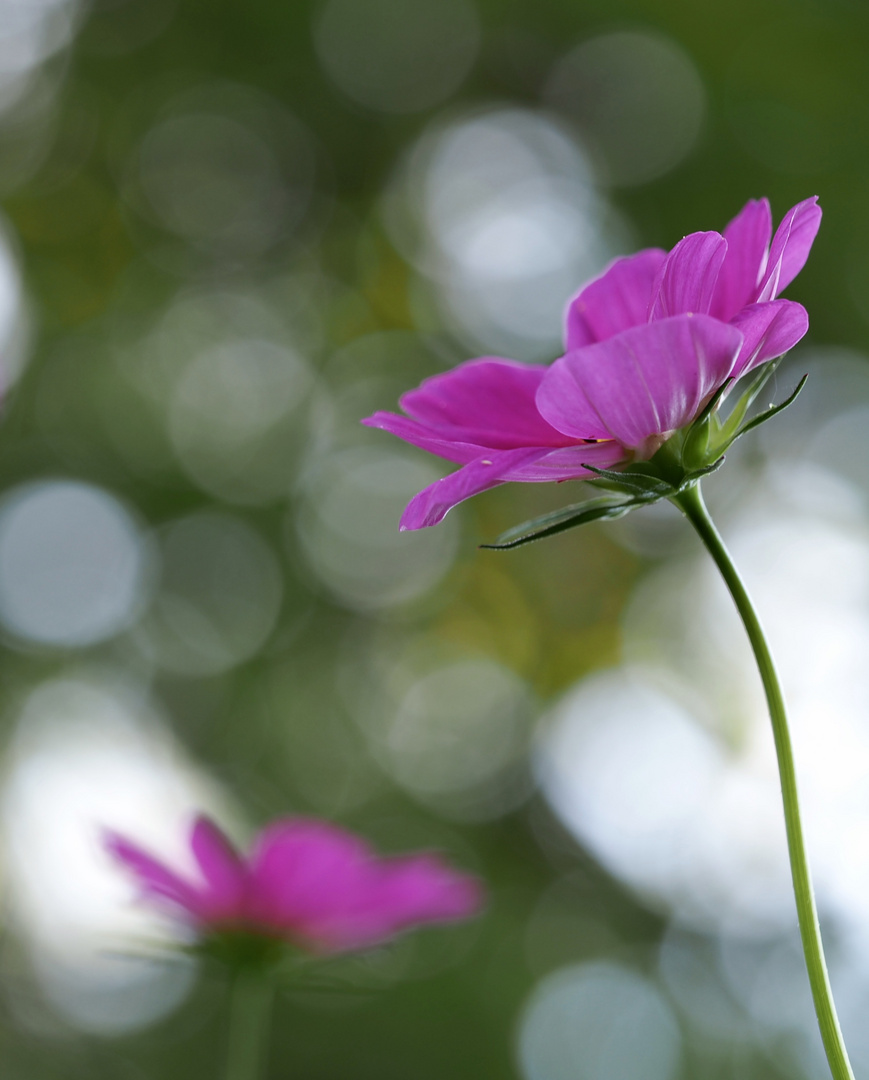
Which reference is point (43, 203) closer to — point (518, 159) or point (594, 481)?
point (518, 159)

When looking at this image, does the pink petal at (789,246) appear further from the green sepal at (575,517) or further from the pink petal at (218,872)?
the pink petal at (218,872)

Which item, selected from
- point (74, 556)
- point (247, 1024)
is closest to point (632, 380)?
point (247, 1024)

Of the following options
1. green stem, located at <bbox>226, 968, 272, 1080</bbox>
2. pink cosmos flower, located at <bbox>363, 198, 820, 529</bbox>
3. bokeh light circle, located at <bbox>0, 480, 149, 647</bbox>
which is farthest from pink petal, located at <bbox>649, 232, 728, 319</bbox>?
bokeh light circle, located at <bbox>0, 480, 149, 647</bbox>

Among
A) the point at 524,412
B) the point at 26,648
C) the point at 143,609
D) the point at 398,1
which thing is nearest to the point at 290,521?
the point at 143,609

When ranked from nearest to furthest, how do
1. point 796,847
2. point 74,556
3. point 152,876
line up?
point 796,847, point 152,876, point 74,556

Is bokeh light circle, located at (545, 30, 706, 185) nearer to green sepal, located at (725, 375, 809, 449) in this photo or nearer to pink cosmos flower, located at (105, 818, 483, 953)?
pink cosmos flower, located at (105, 818, 483, 953)

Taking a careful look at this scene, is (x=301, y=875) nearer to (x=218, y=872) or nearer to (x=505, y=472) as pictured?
(x=218, y=872)
